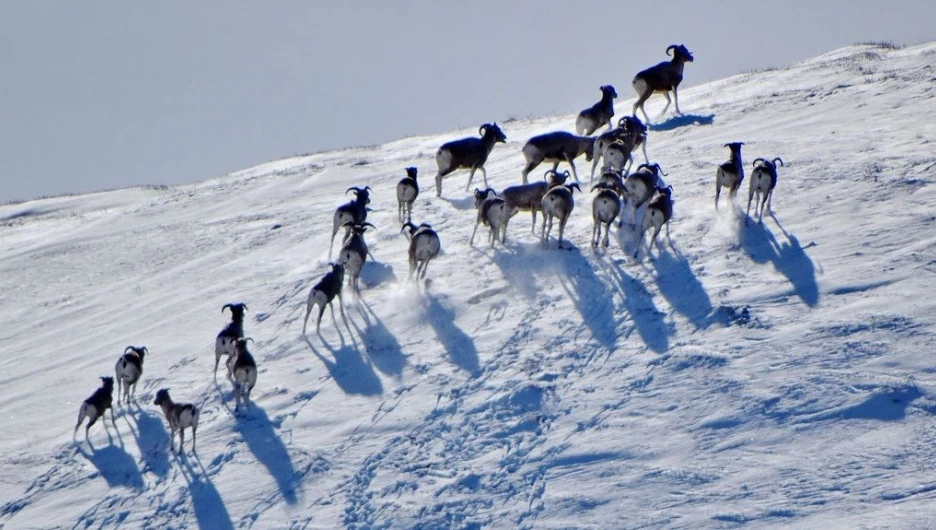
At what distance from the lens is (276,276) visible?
72.8ft

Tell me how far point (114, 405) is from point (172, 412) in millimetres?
2402

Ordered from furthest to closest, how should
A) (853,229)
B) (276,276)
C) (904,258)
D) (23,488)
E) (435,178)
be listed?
(435,178) < (276,276) < (853,229) < (904,258) < (23,488)

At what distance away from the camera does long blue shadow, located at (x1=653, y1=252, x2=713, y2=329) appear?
16938mm

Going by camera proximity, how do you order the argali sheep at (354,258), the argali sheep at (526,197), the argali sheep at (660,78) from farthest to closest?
the argali sheep at (660,78), the argali sheep at (526,197), the argali sheep at (354,258)

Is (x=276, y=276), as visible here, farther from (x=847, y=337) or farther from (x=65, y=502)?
(x=847, y=337)

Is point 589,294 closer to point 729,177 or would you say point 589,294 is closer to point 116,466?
point 729,177

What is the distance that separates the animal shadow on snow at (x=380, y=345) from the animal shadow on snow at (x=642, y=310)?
344 cm

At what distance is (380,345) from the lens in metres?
17.9

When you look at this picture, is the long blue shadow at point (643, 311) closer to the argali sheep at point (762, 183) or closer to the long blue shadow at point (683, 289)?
the long blue shadow at point (683, 289)

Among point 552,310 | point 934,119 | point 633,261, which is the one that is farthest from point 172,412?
point 934,119

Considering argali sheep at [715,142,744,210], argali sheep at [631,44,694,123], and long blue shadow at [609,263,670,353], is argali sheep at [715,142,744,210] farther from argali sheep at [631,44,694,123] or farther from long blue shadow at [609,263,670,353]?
argali sheep at [631,44,694,123]

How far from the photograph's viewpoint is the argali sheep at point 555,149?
25.1 meters

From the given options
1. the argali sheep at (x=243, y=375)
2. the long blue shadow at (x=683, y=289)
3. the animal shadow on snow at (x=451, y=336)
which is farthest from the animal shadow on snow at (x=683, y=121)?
the argali sheep at (x=243, y=375)

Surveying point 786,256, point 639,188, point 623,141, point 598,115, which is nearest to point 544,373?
point 786,256
